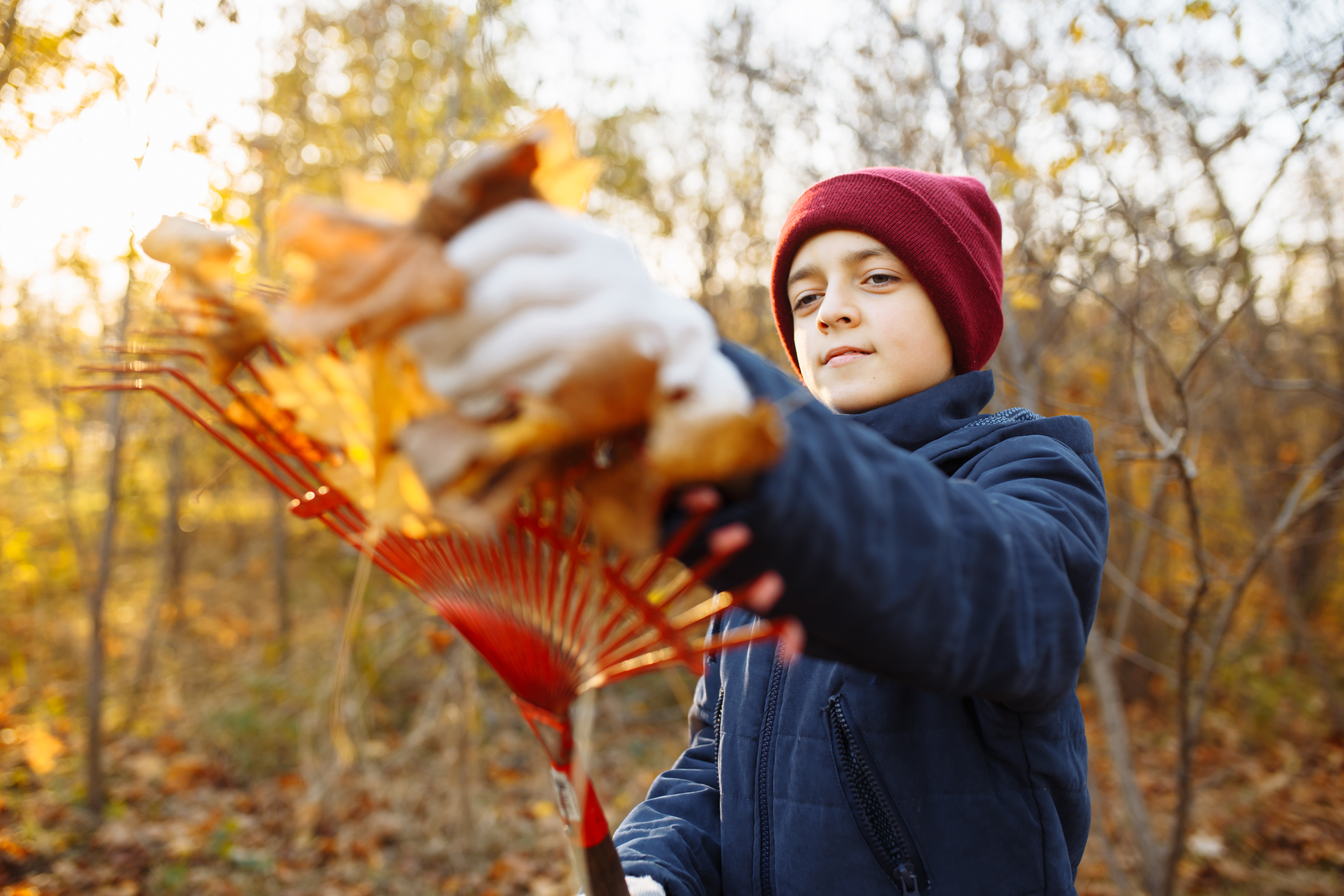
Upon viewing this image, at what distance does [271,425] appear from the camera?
2.46 ft

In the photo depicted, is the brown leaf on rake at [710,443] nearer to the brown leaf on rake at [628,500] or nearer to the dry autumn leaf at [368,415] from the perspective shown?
the brown leaf on rake at [628,500]

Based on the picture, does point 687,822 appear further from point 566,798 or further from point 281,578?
point 281,578

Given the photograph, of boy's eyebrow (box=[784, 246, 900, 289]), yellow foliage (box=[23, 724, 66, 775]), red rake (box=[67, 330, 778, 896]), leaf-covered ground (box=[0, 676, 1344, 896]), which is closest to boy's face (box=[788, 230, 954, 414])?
boy's eyebrow (box=[784, 246, 900, 289])

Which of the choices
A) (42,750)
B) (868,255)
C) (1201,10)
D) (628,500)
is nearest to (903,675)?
(628,500)

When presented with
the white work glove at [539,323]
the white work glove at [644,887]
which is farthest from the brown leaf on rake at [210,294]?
the white work glove at [644,887]

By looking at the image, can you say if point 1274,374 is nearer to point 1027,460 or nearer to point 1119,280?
point 1119,280

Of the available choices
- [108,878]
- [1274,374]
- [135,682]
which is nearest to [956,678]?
[108,878]

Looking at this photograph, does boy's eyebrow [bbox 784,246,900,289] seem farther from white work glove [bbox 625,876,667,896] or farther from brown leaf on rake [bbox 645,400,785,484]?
white work glove [bbox 625,876,667,896]

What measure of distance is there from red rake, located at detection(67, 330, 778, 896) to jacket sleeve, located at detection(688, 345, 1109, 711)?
0.06 m

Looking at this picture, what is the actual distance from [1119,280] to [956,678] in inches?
175

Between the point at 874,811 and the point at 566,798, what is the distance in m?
0.53

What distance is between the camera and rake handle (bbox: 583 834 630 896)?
90cm

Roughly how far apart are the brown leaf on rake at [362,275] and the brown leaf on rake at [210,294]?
145mm

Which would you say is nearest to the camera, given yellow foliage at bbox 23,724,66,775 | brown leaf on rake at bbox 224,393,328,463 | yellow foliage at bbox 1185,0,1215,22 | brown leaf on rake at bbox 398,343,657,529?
brown leaf on rake at bbox 398,343,657,529
